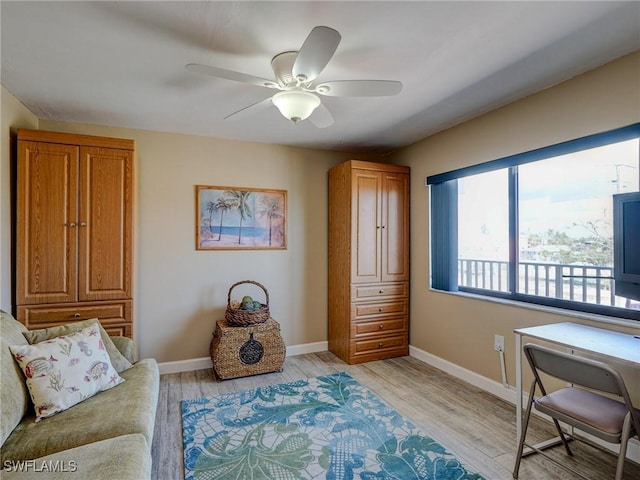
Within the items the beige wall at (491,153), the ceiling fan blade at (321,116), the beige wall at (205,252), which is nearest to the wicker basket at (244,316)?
the beige wall at (205,252)

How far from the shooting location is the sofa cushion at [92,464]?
1211 millimetres

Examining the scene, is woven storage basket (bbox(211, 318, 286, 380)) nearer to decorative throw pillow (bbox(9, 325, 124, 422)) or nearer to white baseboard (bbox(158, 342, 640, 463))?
white baseboard (bbox(158, 342, 640, 463))

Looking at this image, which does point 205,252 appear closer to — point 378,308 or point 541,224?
point 378,308

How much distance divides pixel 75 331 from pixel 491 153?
339cm

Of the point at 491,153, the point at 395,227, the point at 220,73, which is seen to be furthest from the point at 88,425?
the point at 491,153

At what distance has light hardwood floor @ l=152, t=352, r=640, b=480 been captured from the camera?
6.18 ft

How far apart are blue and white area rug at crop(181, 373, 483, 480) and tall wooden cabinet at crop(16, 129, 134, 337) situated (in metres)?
1.14

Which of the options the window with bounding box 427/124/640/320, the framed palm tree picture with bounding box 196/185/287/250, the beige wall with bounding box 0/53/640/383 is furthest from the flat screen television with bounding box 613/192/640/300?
the framed palm tree picture with bounding box 196/185/287/250

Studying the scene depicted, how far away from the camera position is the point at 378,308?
11.9 ft

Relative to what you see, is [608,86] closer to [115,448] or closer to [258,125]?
[258,125]

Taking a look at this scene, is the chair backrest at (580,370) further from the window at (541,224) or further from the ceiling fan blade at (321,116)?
the ceiling fan blade at (321,116)

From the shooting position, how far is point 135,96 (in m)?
2.49

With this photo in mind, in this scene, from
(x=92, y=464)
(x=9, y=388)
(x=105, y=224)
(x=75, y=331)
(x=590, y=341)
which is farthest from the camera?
(x=105, y=224)

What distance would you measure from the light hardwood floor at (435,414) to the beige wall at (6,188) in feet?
4.72
